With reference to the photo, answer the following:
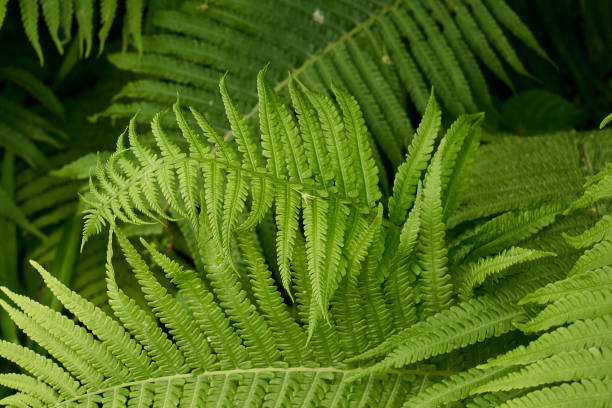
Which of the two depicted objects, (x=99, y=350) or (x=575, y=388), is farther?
(x=99, y=350)

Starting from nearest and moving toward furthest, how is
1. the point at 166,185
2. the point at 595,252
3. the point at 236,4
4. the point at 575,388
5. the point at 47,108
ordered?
the point at 575,388, the point at 595,252, the point at 166,185, the point at 236,4, the point at 47,108

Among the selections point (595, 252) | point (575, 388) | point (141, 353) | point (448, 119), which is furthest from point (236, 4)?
point (575, 388)

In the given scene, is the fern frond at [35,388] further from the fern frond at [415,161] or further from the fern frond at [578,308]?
the fern frond at [578,308]

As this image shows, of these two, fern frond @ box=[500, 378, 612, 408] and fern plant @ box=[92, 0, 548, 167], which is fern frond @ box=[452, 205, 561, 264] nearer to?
fern frond @ box=[500, 378, 612, 408]

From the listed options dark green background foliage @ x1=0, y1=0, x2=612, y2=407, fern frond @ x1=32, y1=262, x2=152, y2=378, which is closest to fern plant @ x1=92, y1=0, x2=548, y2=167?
dark green background foliage @ x1=0, y1=0, x2=612, y2=407

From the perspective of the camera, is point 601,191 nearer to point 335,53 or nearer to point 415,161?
point 415,161

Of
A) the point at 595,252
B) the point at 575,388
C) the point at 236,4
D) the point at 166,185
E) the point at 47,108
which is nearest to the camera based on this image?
the point at 575,388

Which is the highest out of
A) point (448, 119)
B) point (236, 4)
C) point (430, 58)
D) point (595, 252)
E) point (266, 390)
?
point (236, 4)

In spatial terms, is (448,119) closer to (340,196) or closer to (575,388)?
(340,196)
